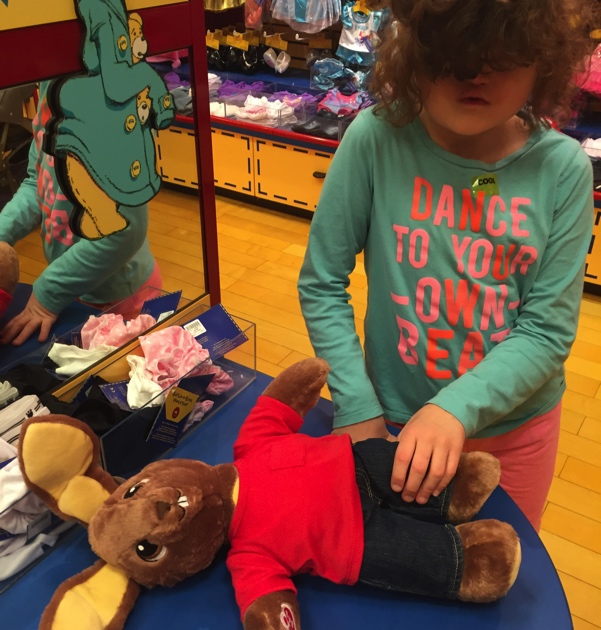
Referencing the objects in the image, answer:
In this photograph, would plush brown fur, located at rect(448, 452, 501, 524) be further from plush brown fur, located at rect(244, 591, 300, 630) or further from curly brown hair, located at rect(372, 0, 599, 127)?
curly brown hair, located at rect(372, 0, 599, 127)

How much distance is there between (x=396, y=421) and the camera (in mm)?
944

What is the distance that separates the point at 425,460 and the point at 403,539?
0.09 m

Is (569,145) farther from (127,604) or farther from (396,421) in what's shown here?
(127,604)

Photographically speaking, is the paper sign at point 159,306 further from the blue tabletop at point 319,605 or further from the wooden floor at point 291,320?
the blue tabletop at point 319,605

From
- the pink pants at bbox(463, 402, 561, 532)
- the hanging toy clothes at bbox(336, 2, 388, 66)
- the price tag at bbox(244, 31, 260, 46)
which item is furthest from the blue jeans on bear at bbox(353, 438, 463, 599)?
the price tag at bbox(244, 31, 260, 46)

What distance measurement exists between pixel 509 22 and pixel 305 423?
0.56 m

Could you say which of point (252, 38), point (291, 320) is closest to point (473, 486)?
point (291, 320)

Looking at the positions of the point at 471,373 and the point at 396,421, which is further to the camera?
the point at 396,421

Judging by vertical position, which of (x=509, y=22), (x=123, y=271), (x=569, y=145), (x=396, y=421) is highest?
(x=509, y=22)

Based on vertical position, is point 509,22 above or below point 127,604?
above

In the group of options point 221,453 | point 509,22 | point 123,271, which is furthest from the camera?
point 123,271

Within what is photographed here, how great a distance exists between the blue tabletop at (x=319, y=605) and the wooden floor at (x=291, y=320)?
1.68 feet

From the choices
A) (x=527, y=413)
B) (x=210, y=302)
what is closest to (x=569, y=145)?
(x=527, y=413)

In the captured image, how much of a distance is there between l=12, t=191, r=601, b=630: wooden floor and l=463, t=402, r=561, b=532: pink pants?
56 cm
